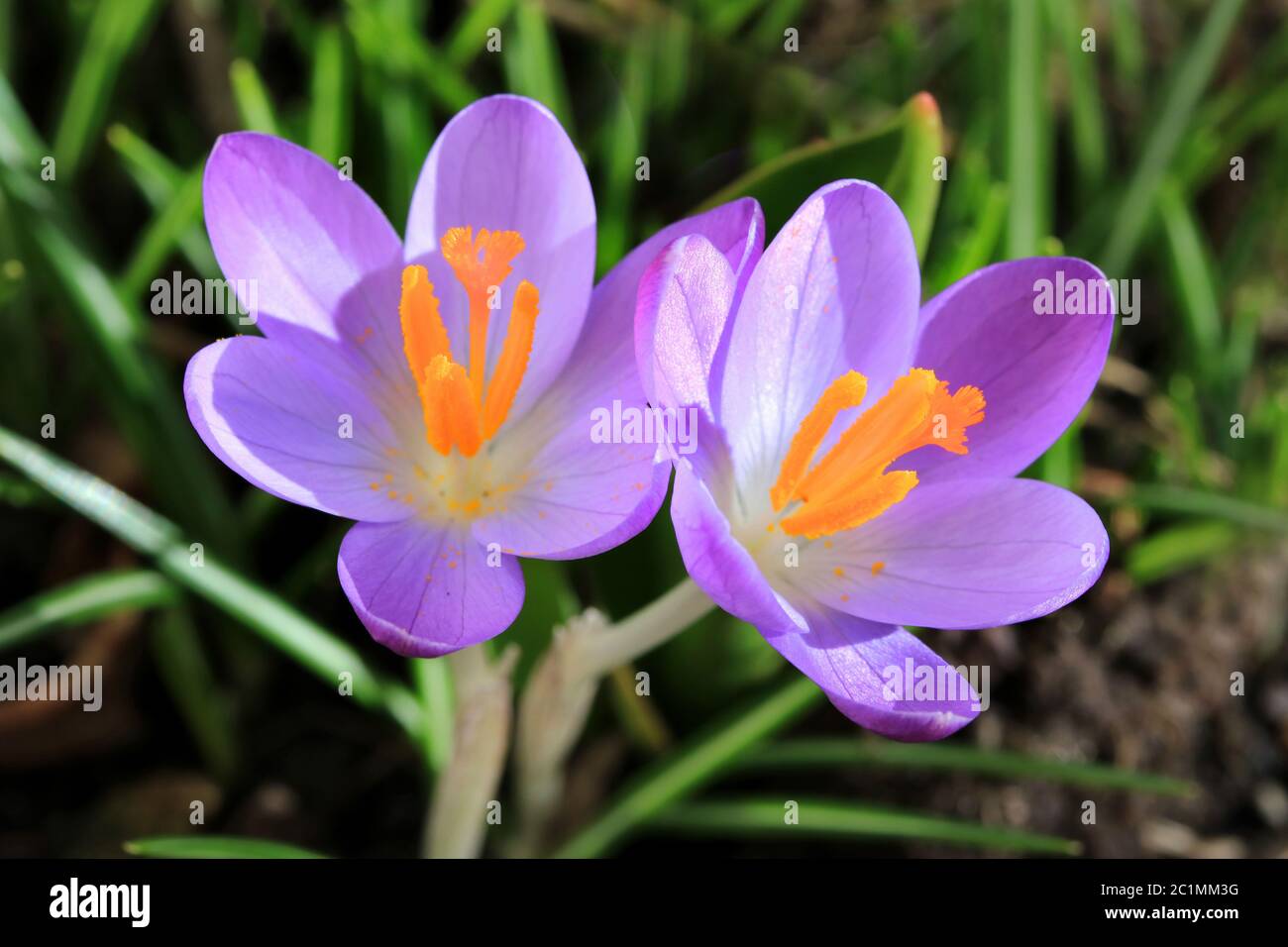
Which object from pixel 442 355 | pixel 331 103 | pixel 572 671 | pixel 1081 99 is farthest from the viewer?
pixel 1081 99

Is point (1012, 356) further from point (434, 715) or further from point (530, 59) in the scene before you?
point (530, 59)

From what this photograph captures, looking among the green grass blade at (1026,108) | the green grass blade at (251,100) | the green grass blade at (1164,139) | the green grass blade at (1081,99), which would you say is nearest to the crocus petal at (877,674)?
the green grass blade at (1026,108)

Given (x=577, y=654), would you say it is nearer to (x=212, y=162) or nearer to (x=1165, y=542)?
(x=212, y=162)

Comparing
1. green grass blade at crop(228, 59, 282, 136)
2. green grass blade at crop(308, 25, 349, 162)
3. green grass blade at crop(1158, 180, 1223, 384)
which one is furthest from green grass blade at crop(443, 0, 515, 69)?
green grass blade at crop(1158, 180, 1223, 384)

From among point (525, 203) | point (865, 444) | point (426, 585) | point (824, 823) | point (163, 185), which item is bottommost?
point (824, 823)

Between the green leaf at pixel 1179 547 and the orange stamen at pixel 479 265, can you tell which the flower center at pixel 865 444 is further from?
the green leaf at pixel 1179 547

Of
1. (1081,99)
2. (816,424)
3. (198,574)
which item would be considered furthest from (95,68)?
(1081,99)

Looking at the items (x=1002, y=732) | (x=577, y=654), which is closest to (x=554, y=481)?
(x=577, y=654)
